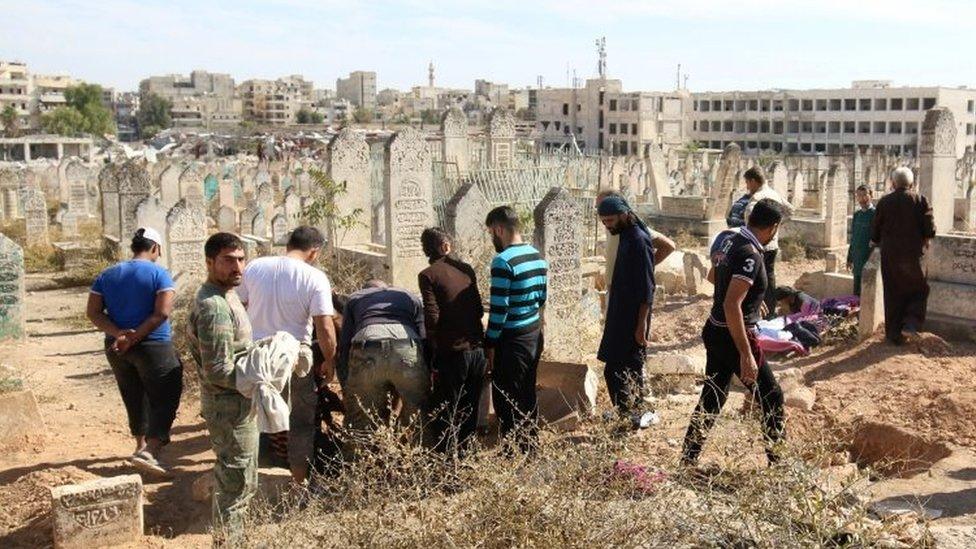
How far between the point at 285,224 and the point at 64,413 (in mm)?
9077

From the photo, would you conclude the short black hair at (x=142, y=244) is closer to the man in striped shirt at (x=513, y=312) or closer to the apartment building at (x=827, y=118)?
the man in striped shirt at (x=513, y=312)

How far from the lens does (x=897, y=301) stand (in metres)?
8.29

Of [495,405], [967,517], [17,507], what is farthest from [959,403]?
[17,507]

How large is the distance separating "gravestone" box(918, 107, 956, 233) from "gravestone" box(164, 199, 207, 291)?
31.0ft

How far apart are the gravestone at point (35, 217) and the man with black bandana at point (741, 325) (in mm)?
16267

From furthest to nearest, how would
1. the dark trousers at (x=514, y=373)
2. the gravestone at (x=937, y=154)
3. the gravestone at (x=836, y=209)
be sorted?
the gravestone at (x=836, y=209), the gravestone at (x=937, y=154), the dark trousers at (x=514, y=373)

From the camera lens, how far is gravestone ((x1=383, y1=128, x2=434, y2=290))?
1175cm

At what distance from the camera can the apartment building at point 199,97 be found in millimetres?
117375

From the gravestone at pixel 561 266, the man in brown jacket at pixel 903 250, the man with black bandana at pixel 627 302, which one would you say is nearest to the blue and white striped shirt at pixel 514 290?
the man with black bandana at pixel 627 302

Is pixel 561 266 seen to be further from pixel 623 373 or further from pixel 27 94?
pixel 27 94

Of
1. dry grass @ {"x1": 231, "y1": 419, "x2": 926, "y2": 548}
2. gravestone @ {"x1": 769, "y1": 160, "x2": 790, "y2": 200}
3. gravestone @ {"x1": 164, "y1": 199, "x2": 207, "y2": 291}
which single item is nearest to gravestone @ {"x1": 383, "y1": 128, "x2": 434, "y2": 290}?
gravestone @ {"x1": 164, "y1": 199, "x2": 207, "y2": 291}

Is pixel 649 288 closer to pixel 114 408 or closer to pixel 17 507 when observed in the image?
pixel 17 507

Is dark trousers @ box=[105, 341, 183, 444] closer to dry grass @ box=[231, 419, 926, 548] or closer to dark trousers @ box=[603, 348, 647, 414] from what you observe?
dry grass @ box=[231, 419, 926, 548]

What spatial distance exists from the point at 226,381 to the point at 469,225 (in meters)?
6.45
